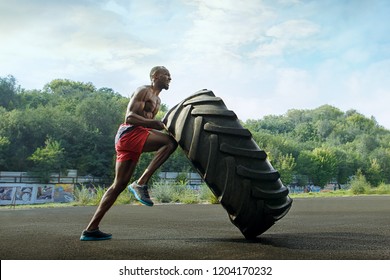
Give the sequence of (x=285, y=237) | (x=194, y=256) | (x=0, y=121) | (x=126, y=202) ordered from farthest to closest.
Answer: (x=0, y=121)
(x=126, y=202)
(x=285, y=237)
(x=194, y=256)

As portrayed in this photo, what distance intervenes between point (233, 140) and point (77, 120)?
3957 cm

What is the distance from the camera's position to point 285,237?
4.17 m

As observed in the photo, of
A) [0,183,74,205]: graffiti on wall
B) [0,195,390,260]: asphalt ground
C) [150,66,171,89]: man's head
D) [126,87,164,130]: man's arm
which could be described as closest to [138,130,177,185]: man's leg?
[126,87,164,130]: man's arm

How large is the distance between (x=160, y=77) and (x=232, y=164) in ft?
4.13

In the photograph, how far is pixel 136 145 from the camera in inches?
159

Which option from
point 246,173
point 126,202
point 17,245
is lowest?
point 126,202

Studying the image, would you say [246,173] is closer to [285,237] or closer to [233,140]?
[233,140]

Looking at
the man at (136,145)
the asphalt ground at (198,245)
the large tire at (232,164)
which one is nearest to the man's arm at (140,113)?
the man at (136,145)

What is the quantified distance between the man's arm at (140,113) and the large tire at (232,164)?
0.84ft

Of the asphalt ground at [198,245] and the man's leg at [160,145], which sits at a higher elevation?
the man's leg at [160,145]

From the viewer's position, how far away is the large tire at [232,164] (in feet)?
12.1

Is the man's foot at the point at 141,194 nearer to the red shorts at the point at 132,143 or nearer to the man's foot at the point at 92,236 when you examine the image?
the red shorts at the point at 132,143

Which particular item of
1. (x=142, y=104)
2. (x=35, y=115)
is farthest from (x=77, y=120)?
(x=142, y=104)

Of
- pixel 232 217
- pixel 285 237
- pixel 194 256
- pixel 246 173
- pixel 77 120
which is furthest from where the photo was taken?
pixel 77 120
